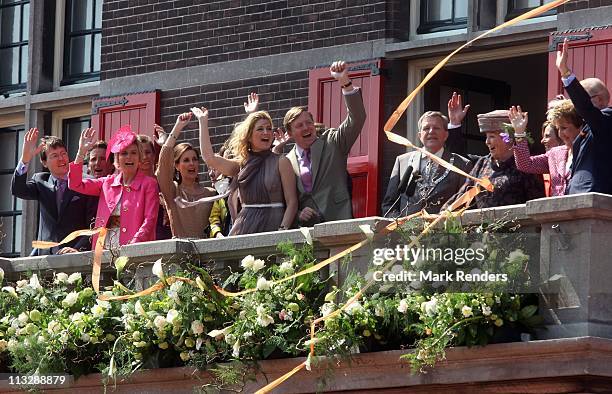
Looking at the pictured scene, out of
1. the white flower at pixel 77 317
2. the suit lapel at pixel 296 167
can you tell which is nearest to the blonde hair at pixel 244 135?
the suit lapel at pixel 296 167

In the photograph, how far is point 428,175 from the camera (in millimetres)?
13289

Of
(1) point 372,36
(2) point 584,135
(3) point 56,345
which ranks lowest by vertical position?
(3) point 56,345

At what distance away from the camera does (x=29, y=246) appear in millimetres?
18750

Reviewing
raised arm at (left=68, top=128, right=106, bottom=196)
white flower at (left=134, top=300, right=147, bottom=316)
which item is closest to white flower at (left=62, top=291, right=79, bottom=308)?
white flower at (left=134, top=300, right=147, bottom=316)

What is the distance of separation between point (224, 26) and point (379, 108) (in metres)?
2.12

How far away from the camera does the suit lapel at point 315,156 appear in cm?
1379

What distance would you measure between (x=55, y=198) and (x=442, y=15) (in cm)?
358

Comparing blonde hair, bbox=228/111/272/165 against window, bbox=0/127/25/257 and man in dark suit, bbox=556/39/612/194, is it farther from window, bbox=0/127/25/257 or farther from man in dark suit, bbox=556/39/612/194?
window, bbox=0/127/25/257

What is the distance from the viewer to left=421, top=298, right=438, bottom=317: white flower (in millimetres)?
11649

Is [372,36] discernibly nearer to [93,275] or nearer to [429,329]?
[93,275]

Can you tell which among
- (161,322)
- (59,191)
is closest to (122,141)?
(59,191)

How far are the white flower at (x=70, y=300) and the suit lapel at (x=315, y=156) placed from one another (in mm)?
1904

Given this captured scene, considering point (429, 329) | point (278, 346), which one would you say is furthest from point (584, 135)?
point (278, 346)

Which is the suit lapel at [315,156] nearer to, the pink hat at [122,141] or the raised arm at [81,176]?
the pink hat at [122,141]
